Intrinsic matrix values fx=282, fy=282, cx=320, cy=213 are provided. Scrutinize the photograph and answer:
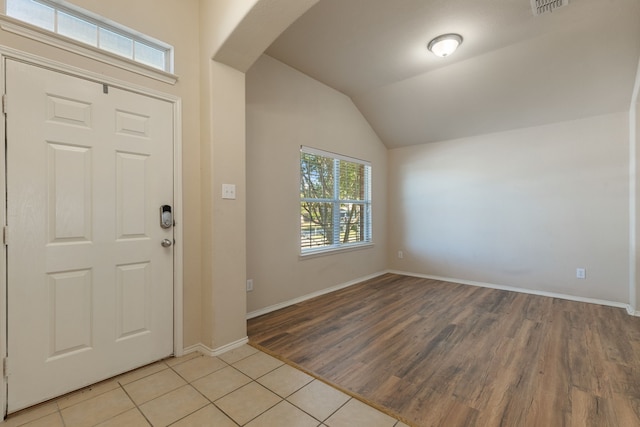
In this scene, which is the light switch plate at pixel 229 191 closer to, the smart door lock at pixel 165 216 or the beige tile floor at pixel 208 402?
the smart door lock at pixel 165 216

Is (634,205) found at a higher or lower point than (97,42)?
lower

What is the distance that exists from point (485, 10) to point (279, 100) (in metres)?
2.13

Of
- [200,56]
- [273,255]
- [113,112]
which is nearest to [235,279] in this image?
[273,255]

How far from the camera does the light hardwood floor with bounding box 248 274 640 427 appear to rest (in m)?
1.64

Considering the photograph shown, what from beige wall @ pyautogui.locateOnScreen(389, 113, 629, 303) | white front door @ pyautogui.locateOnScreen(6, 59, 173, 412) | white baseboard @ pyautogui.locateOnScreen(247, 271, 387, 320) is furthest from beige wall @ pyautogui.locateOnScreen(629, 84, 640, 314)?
white front door @ pyautogui.locateOnScreen(6, 59, 173, 412)

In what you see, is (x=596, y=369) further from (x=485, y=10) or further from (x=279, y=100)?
→ (x=279, y=100)

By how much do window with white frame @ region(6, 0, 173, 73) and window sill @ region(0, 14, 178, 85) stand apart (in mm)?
43

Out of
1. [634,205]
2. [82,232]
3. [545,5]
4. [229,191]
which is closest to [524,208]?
[634,205]

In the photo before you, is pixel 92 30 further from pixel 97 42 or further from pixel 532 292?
pixel 532 292

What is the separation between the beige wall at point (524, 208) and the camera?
11.3 ft

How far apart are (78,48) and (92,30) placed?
0.20 m

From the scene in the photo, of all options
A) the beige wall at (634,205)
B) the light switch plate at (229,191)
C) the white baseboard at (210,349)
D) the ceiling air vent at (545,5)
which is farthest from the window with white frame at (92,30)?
the beige wall at (634,205)

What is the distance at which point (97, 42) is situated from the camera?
73.7 inches

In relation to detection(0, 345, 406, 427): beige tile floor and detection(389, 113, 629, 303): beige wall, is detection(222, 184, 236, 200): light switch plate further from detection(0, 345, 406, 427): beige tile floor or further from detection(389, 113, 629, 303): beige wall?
detection(389, 113, 629, 303): beige wall
